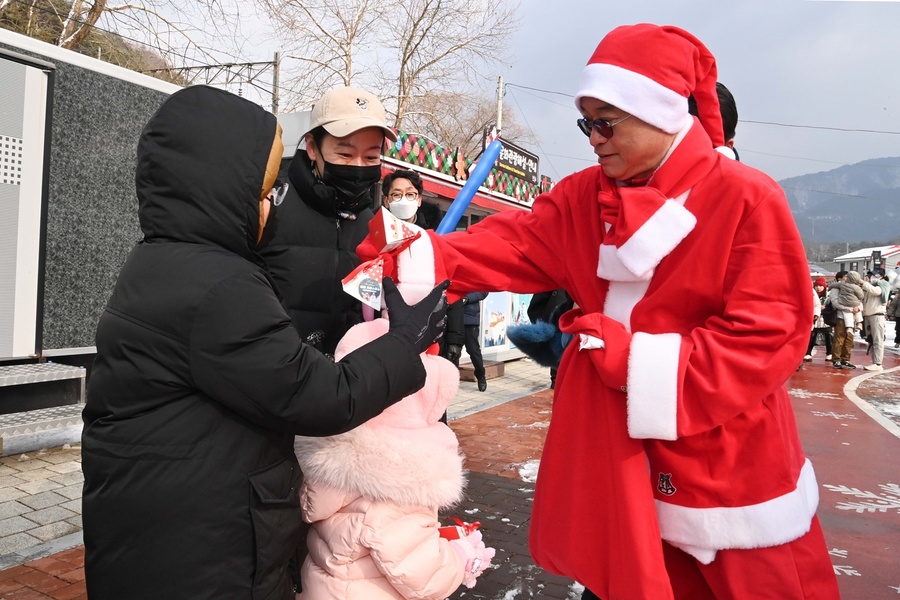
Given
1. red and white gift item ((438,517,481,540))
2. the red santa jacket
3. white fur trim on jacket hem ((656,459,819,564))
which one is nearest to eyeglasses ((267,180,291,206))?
the red santa jacket

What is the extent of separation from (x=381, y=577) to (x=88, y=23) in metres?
12.4

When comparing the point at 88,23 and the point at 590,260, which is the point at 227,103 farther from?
the point at 88,23

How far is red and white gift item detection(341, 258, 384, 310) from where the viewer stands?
5.90ft

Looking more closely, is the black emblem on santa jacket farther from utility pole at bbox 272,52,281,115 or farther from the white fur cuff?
utility pole at bbox 272,52,281,115

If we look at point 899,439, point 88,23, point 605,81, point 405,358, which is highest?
point 88,23

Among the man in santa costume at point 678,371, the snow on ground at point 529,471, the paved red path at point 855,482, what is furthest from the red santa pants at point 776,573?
the snow on ground at point 529,471

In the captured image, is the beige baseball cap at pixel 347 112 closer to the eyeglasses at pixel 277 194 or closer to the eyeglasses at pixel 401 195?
the eyeglasses at pixel 277 194

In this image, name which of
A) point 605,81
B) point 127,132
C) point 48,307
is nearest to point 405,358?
point 605,81

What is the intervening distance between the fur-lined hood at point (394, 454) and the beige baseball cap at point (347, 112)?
2.60 feet

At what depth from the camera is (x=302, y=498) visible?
1.80m

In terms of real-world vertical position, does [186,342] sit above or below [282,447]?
above

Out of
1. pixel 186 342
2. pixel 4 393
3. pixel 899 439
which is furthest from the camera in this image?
pixel 899 439

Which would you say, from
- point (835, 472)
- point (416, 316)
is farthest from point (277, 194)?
point (835, 472)

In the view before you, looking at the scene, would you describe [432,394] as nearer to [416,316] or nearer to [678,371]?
[416,316]
